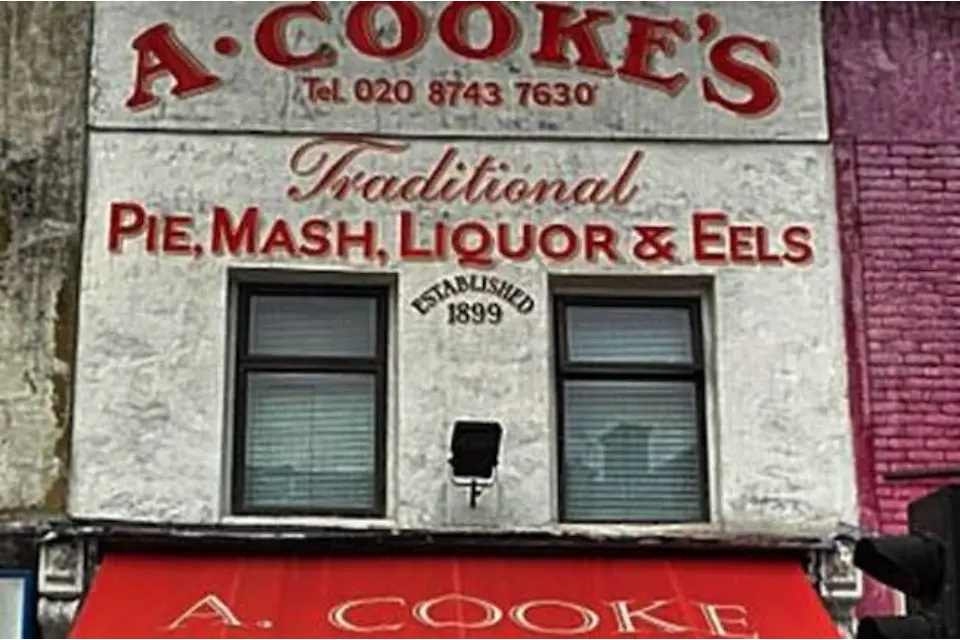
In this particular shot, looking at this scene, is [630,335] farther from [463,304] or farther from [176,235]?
[176,235]

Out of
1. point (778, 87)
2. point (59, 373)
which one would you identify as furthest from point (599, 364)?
point (59, 373)

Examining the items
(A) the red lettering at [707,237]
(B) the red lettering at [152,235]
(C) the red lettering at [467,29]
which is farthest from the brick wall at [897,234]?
(B) the red lettering at [152,235]

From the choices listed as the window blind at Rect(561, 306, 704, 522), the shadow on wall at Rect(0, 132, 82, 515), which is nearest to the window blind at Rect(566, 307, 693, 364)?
the window blind at Rect(561, 306, 704, 522)

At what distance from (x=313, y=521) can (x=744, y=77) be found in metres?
3.58

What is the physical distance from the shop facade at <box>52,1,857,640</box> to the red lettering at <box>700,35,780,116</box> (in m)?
0.01

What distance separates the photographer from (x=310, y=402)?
10539mm

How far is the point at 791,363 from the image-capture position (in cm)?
1055

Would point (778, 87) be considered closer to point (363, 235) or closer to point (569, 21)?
point (569, 21)

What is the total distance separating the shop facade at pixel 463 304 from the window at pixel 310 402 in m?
0.02

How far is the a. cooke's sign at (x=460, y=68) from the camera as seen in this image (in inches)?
428

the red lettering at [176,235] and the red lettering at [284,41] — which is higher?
the red lettering at [284,41]

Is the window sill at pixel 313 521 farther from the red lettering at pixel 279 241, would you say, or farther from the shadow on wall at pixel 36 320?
the red lettering at pixel 279 241

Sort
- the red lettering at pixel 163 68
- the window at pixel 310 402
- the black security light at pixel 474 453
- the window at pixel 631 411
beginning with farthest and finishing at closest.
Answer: the red lettering at pixel 163 68, the window at pixel 631 411, the window at pixel 310 402, the black security light at pixel 474 453

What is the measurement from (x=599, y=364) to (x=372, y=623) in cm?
219
